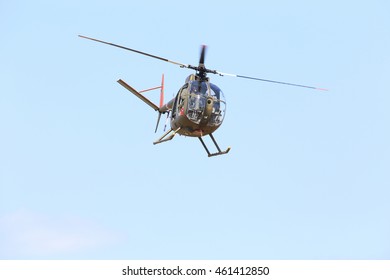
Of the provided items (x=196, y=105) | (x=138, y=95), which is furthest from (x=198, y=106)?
(x=138, y=95)

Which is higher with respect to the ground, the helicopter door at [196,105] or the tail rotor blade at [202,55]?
the tail rotor blade at [202,55]

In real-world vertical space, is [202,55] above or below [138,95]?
above

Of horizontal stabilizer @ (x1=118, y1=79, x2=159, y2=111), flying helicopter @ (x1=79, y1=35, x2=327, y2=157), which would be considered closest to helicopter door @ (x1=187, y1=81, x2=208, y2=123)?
flying helicopter @ (x1=79, y1=35, x2=327, y2=157)

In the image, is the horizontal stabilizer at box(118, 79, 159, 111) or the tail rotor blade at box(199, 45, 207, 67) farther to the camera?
the horizontal stabilizer at box(118, 79, 159, 111)

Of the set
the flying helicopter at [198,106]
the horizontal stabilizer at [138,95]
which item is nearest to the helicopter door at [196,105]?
the flying helicopter at [198,106]

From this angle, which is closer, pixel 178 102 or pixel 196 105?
pixel 196 105

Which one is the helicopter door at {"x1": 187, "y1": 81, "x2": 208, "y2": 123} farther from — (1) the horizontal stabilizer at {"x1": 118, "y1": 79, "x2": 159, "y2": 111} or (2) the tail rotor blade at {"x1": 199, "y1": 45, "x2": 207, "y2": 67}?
(1) the horizontal stabilizer at {"x1": 118, "y1": 79, "x2": 159, "y2": 111}

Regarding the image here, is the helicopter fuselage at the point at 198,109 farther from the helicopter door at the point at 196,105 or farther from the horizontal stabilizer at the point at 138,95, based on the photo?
the horizontal stabilizer at the point at 138,95

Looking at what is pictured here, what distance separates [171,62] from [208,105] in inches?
107

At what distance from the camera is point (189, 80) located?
38125 millimetres

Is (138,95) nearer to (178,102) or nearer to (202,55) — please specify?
(178,102)

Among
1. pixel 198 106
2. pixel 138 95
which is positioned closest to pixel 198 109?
pixel 198 106
